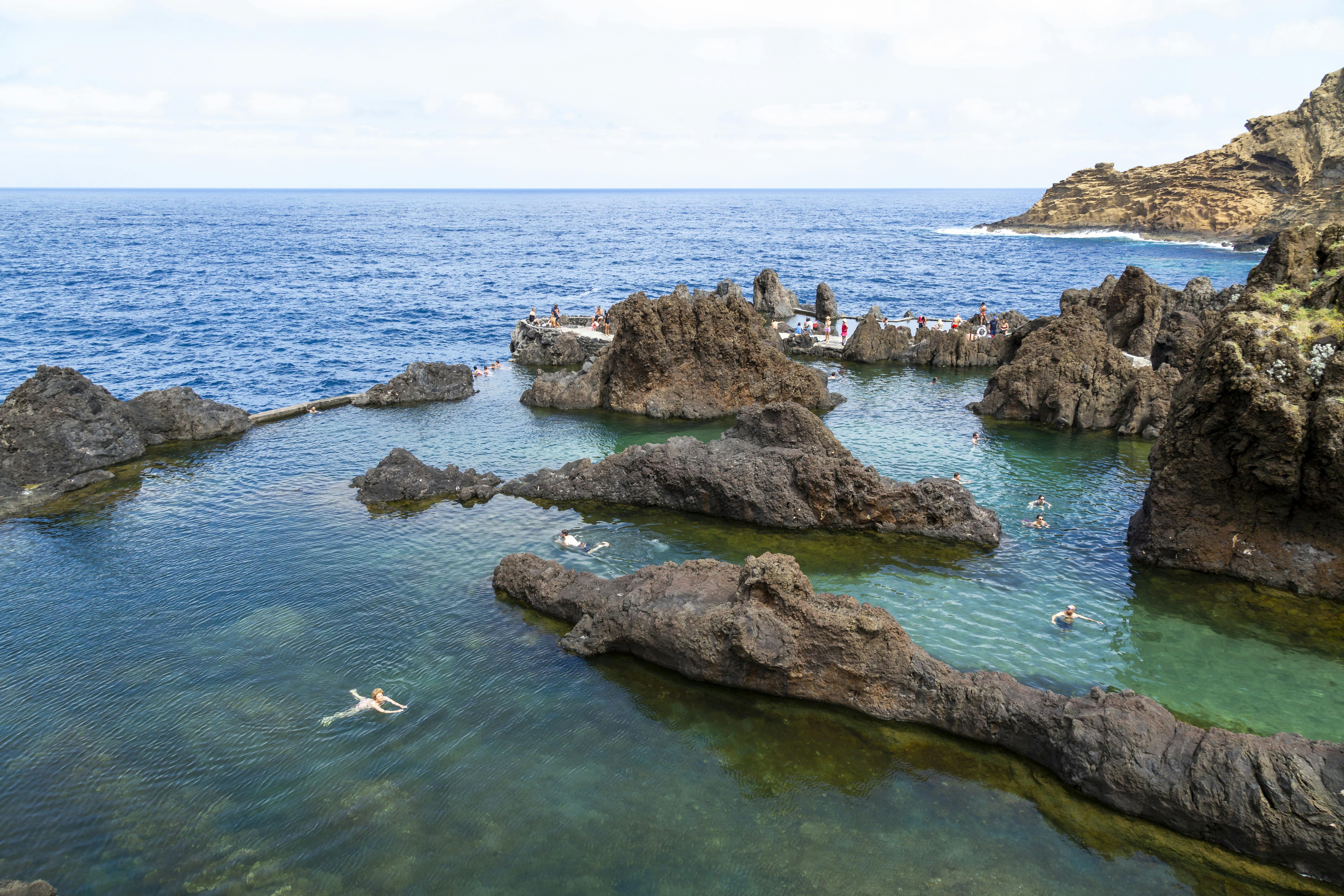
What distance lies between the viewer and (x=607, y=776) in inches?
621

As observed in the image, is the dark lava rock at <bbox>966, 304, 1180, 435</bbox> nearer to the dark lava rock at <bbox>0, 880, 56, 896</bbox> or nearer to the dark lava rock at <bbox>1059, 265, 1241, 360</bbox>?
the dark lava rock at <bbox>1059, 265, 1241, 360</bbox>

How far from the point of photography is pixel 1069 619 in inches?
839

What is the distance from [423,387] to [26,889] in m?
35.7

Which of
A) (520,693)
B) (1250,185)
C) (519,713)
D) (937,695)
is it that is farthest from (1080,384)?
(1250,185)

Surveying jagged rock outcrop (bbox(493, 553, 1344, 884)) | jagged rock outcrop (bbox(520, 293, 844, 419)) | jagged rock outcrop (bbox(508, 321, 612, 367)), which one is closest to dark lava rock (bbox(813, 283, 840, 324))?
jagged rock outcrop (bbox(508, 321, 612, 367))

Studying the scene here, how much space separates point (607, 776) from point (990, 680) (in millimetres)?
8899

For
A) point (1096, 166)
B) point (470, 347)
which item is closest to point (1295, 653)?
point (470, 347)

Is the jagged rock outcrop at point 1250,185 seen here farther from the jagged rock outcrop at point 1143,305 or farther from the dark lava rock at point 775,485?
the dark lava rock at point 775,485

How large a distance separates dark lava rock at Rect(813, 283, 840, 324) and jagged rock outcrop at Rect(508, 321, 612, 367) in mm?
26020

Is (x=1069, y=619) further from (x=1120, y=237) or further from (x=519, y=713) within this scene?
(x=1120, y=237)

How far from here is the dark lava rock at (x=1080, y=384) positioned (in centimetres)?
3816

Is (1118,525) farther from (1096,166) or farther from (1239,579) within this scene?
(1096,166)

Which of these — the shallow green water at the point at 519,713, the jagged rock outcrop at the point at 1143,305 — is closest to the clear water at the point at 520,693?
the shallow green water at the point at 519,713

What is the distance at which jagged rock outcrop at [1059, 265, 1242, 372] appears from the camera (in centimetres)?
4888
